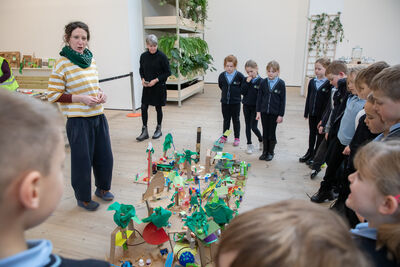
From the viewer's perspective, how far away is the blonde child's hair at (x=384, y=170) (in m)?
0.72

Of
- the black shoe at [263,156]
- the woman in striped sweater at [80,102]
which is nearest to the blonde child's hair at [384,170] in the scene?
the woman in striped sweater at [80,102]

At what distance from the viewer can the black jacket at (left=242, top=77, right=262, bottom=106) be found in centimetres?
327

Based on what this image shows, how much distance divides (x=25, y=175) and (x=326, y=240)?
0.49 meters

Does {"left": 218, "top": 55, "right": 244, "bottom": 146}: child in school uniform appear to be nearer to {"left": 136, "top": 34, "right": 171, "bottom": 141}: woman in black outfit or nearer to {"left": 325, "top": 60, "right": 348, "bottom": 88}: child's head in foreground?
{"left": 136, "top": 34, "right": 171, "bottom": 141}: woman in black outfit

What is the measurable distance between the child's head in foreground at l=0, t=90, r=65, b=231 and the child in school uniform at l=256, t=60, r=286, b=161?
106 inches

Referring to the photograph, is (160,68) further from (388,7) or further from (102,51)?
(388,7)

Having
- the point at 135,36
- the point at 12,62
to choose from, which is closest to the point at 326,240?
the point at 135,36

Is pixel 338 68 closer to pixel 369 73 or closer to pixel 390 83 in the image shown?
pixel 369 73

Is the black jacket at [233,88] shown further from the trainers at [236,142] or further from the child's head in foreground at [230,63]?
the trainers at [236,142]

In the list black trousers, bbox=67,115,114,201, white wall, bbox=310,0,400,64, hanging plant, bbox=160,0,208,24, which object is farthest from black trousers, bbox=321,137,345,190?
white wall, bbox=310,0,400,64

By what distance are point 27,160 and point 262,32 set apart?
8530 millimetres

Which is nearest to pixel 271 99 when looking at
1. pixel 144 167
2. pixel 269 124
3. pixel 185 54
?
pixel 269 124

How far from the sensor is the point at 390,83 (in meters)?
1.30

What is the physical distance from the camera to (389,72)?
4.35 ft
